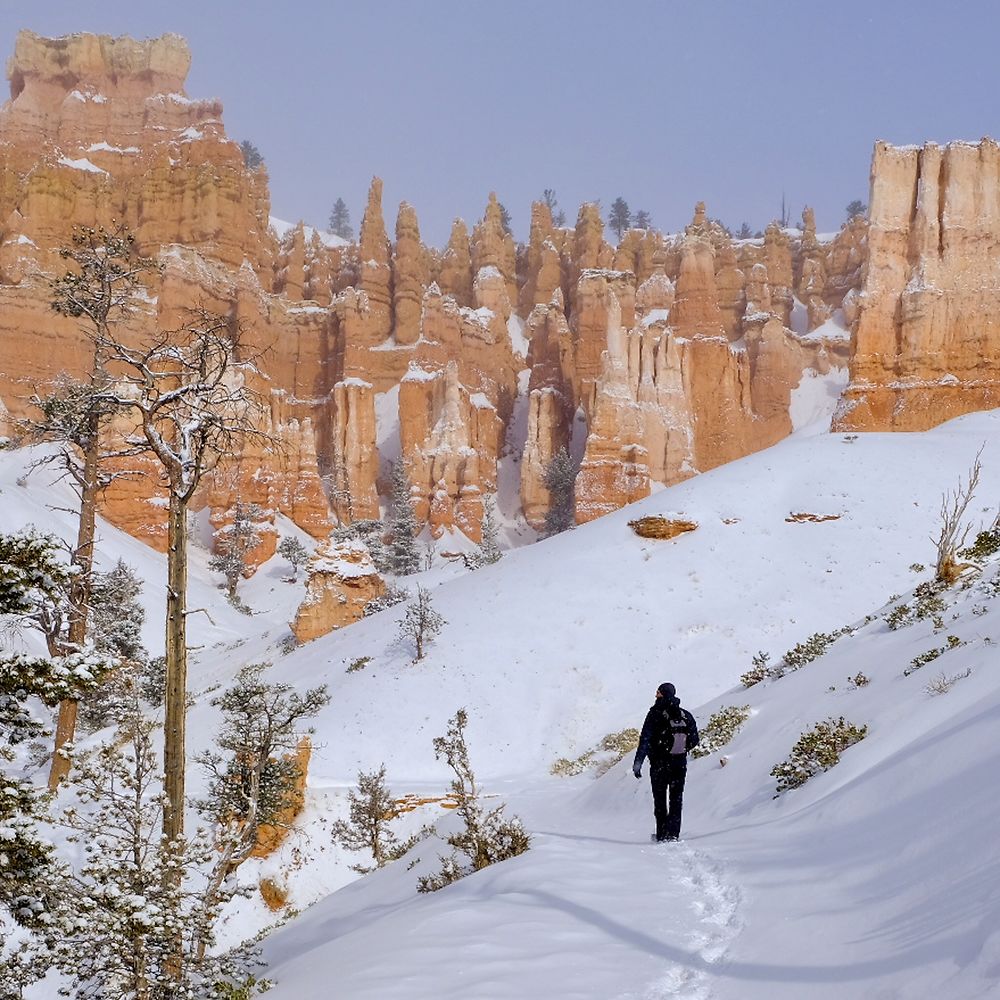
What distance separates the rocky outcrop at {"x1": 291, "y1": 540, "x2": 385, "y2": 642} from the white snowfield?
4.36 m

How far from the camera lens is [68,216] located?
81.8 metres

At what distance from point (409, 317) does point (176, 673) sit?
88535 millimetres

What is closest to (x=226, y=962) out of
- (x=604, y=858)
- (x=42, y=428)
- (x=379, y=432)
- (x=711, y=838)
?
(x=604, y=858)

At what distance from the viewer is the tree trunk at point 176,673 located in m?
8.55

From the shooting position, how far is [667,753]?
980 cm

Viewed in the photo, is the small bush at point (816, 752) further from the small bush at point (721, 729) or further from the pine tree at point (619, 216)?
the pine tree at point (619, 216)

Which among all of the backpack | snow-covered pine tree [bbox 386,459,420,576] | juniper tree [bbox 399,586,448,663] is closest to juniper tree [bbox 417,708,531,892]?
the backpack

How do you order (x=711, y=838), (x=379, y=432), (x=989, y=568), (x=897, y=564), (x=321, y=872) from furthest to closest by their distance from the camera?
(x=379, y=432) < (x=897, y=564) < (x=321, y=872) < (x=989, y=568) < (x=711, y=838)

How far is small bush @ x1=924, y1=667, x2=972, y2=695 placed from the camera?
8617 mm

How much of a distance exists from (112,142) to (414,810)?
92580 mm

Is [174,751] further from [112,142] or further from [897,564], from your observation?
[112,142]

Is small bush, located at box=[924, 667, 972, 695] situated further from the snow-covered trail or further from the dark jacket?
the snow-covered trail

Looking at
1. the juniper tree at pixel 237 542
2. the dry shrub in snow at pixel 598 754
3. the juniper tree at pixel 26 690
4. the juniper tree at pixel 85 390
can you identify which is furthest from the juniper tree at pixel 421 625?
the juniper tree at pixel 237 542

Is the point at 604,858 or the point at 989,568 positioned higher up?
the point at 989,568
